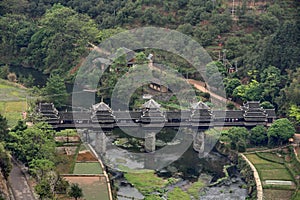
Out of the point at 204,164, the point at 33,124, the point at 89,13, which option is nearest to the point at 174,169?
the point at 204,164

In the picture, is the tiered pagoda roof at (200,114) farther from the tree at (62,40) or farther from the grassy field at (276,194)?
the tree at (62,40)

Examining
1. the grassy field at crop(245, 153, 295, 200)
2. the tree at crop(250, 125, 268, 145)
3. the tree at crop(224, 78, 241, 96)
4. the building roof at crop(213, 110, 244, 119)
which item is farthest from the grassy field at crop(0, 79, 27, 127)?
the grassy field at crop(245, 153, 295, 200)

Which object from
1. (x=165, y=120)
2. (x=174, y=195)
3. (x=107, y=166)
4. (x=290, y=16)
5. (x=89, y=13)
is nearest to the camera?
(x=174, y=195)

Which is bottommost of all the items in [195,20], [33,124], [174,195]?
[174,195]

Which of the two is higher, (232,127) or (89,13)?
(89,13)

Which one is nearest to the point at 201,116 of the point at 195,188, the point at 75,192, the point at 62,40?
the point at 195,188

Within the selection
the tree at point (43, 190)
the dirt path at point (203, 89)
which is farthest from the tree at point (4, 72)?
the tree at point (43, 190)

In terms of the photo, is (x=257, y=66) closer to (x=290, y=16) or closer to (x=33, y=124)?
(x=290, y=16)
